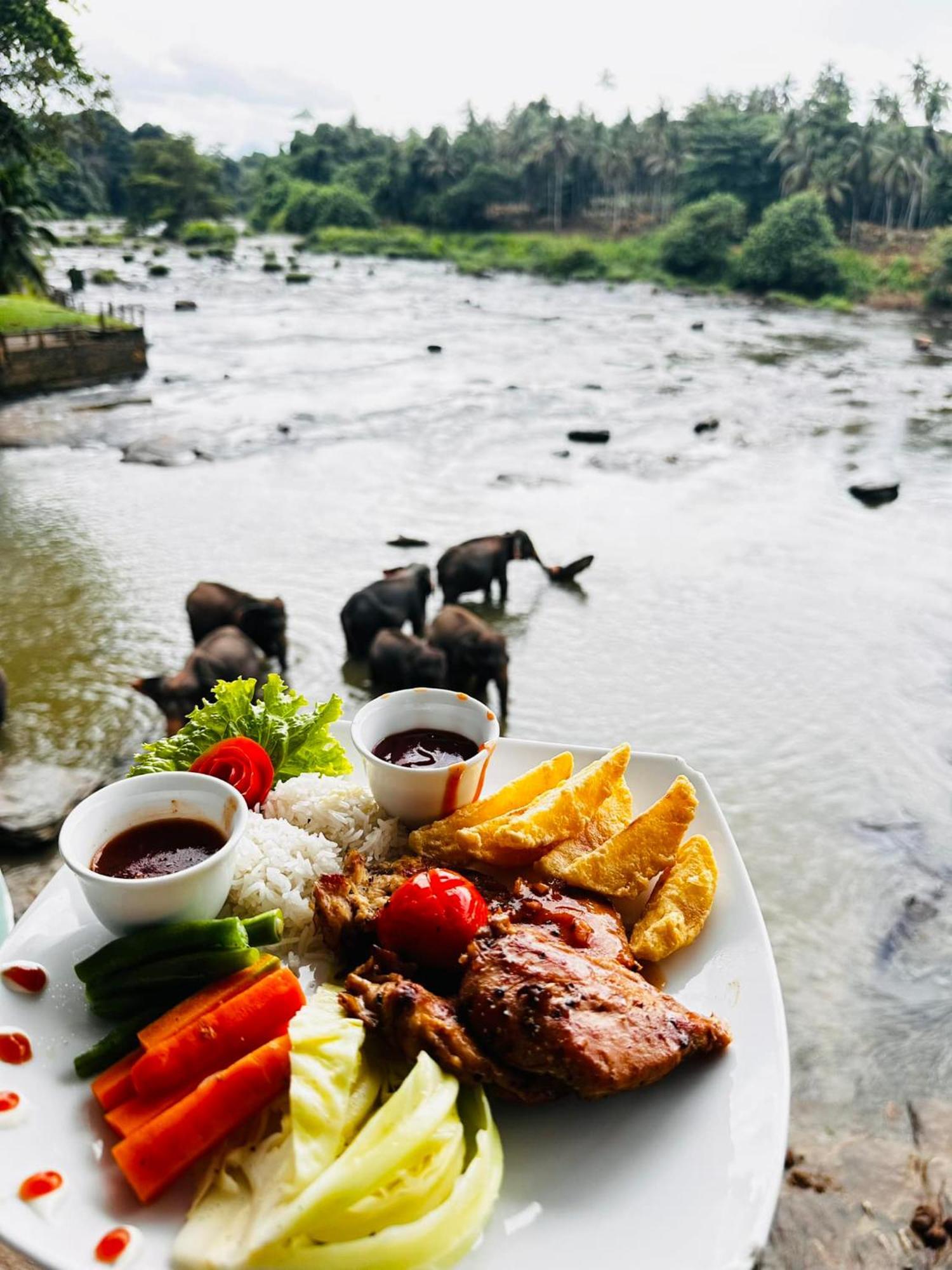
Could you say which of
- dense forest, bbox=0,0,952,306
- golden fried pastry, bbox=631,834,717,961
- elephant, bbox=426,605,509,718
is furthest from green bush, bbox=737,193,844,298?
golden fried pastry, bbox=631,834,717,961

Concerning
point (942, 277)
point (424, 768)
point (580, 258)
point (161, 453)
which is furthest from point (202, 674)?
→ point (580, 258)

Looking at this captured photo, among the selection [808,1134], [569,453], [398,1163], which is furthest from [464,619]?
[569,453]

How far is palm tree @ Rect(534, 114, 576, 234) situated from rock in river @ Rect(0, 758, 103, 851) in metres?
72.3

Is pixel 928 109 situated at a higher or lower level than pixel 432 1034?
higher

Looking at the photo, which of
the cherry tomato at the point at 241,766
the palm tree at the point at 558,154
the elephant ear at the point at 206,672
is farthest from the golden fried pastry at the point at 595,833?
the palm tree at the point at 558,154

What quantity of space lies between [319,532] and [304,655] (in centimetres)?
410

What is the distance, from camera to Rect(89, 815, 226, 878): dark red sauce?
2.58m

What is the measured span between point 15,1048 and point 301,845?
1.01m

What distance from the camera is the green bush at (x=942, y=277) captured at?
40.8 meters

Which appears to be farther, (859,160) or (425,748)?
(859,160)

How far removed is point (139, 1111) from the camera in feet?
6.99

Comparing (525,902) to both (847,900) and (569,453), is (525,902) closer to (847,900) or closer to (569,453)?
(847,900)

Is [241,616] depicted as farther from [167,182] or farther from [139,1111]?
[167,182]

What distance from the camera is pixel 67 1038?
2334mm
